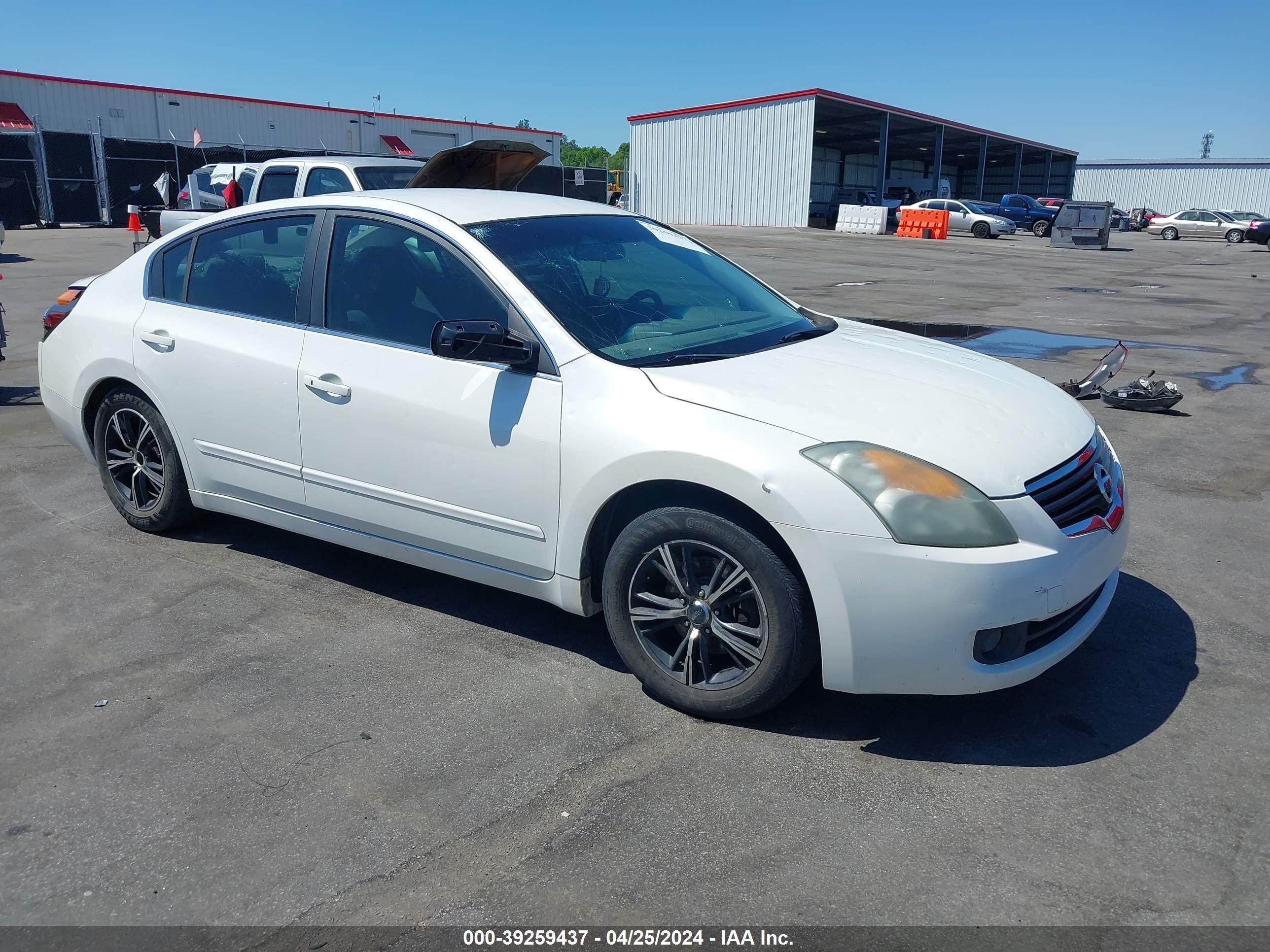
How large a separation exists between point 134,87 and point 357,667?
45.7 meters

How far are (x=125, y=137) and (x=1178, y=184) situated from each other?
69186 mm

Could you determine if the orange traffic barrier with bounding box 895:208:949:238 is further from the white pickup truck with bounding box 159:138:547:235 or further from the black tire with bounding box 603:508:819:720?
the black tire with bounding box 603:508:819:720

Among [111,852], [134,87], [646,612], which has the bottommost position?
[111,852]

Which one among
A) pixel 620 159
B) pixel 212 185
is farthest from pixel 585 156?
pixel 212 185

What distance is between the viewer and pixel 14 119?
121 ft

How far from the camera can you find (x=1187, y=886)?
2.57 m

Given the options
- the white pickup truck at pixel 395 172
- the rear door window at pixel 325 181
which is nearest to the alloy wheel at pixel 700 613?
the white pickup truck at pixel 395 172

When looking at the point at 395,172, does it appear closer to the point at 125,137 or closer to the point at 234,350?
the point at 234,350

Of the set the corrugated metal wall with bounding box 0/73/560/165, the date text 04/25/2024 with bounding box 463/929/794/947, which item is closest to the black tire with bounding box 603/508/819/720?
the date text 04/25/2024 with bounding box 463/929/794/947

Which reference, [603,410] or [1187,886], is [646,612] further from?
[1187,886]

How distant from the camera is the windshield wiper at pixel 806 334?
407 centimetres

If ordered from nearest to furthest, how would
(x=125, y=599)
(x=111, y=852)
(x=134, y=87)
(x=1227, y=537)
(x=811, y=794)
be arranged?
(x=111, y=852)
(x=811, y=794)
(x=125, y=599)
(x=1227, y=537)
(x=134, y=87)

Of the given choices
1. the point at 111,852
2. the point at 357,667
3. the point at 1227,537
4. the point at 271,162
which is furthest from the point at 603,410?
the point at 271,162

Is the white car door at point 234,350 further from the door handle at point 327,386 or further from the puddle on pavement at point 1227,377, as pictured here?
the puddle on pavement at point 1227,377
